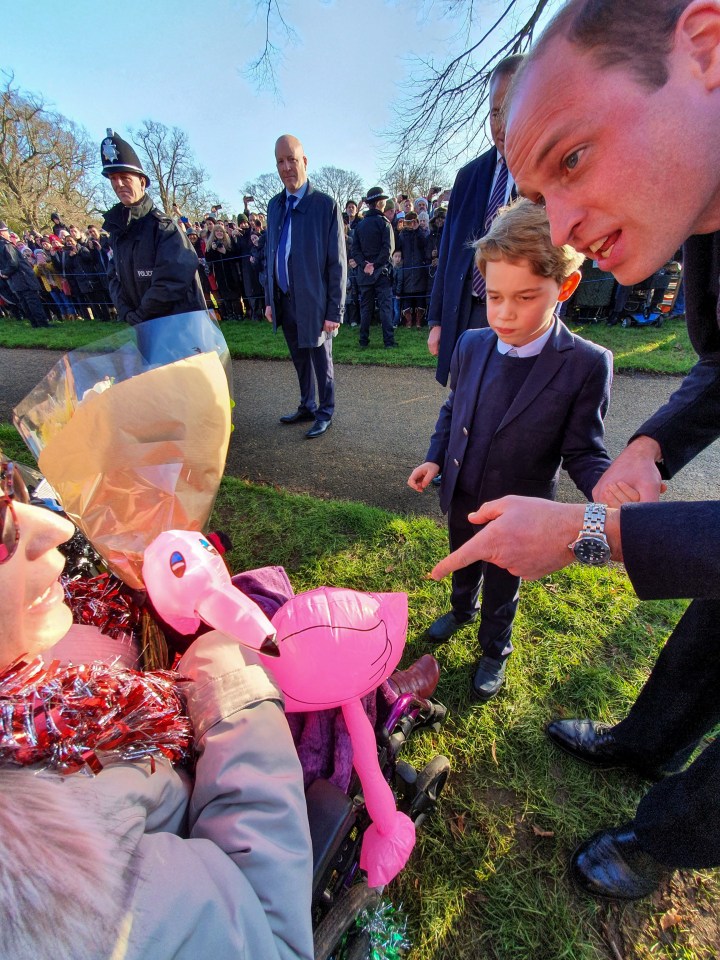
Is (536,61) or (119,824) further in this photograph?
(536,61)

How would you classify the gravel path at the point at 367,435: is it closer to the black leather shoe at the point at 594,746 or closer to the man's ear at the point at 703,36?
the black leather shoe at the point at 594,746

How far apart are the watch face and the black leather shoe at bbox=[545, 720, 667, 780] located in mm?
1254

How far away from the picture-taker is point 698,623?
1.40 m

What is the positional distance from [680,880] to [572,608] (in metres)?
1.20

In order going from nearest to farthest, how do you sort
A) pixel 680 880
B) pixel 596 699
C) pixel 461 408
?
pixel 680 880
pixel 461 408
pixel 596 699

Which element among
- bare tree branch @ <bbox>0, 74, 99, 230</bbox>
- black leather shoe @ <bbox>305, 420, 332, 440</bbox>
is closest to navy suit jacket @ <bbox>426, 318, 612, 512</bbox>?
black leather shoe @ <bbox>305, 420, 332, 440</bbox>

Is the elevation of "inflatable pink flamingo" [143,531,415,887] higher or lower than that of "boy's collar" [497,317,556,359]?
lower

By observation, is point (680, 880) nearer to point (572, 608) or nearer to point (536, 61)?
point (572, 608)

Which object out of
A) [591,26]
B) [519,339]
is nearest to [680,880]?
[519,339]

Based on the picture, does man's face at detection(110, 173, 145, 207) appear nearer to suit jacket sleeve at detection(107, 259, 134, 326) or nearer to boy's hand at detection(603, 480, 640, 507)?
suit jacket sleeve at detection(107, 259, 134, 326)

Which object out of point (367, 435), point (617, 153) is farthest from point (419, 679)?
point (367, 435)

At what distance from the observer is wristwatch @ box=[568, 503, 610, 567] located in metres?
1.02

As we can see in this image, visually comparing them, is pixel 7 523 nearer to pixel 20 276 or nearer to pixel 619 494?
pixel 619 494

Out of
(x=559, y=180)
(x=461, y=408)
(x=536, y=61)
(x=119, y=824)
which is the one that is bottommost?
(x=119, y=824)
